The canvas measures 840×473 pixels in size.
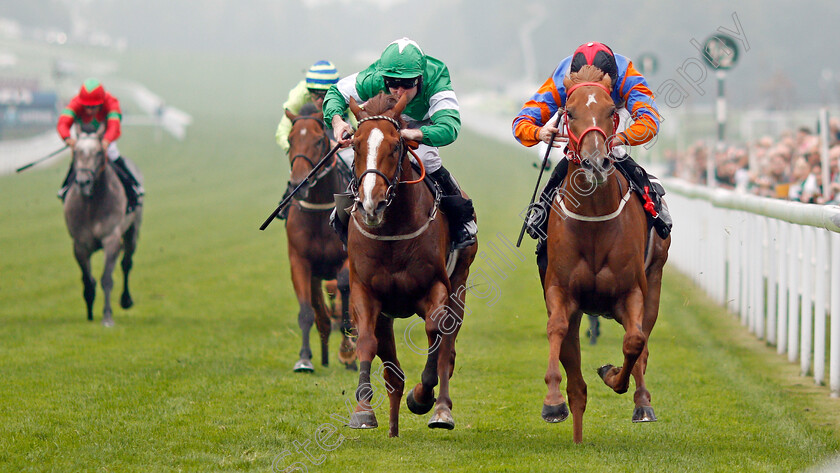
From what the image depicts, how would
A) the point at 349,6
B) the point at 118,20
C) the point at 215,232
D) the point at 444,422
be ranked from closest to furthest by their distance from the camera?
1. the point at 444,422
2. the point at 215,232
3. the point at 118,20
4. the point at 349,6

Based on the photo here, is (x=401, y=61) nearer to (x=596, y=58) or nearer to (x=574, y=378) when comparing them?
(x=596, y=58)

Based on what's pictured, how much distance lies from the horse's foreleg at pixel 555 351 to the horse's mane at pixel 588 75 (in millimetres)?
1101

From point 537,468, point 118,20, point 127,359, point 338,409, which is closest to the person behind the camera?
point 537,468

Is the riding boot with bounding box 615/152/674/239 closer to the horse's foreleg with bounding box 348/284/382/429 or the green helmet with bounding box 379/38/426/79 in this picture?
the green helmet with bounding box 379/38/426/79

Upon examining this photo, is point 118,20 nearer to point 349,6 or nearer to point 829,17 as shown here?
point 349,6

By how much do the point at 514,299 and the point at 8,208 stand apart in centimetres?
1628

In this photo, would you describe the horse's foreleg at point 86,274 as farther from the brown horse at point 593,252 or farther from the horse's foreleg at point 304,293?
the brown horse at point 593,252

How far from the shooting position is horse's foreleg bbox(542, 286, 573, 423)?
550 cm

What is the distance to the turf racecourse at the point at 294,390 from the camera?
5648 millimetres

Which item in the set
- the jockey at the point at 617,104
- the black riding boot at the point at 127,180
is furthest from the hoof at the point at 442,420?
the black riding boot at the point at 127,180

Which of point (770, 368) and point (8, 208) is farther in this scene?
point (8, 208)

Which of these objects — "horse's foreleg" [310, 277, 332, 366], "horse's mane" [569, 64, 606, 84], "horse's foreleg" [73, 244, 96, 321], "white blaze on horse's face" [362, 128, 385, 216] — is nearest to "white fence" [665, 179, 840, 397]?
"horse's mane" [569, 64, 606, 84]

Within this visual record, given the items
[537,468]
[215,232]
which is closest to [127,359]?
[537,468]

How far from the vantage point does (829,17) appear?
7775 cm
